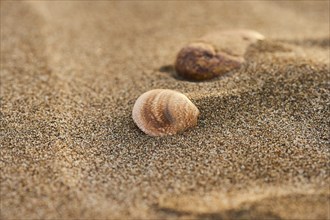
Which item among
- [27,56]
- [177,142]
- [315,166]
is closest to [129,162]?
[177,142]

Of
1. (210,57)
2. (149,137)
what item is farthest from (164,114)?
(210,57)

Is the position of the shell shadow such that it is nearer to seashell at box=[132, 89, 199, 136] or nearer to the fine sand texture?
the fine sand texture

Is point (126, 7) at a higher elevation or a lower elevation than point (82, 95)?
higher

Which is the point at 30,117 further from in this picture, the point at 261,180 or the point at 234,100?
the point at 261,180

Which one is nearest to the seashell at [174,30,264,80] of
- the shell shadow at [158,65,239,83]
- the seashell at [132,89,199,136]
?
the shell shadow at [158,65,239,83]

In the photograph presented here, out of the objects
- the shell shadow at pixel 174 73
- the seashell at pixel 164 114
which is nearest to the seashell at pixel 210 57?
the shell shadow at pixel 174 73

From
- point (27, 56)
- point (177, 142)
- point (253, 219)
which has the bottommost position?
point (253, 219)

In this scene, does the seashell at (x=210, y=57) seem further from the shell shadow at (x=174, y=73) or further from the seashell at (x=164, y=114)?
the seashell at (x=164, y=114)
